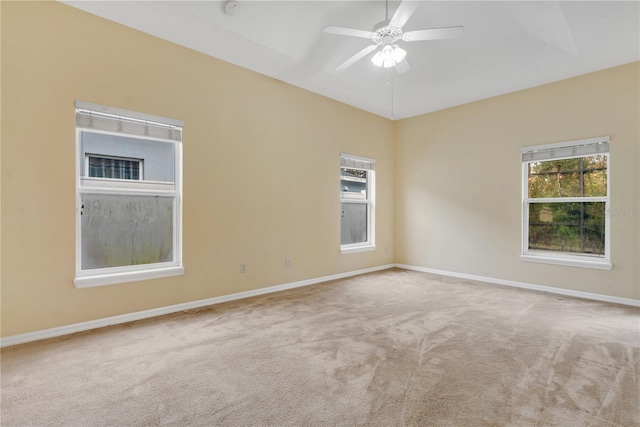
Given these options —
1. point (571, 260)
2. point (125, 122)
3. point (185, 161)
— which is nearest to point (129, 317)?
point (185, 161)

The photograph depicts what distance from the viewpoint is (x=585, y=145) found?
4.01 m

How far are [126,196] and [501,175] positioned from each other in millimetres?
5039

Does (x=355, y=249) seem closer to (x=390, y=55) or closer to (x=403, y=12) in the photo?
(x=390, y=55)

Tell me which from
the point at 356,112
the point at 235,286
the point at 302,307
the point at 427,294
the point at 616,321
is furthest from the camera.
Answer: the point at 356,112

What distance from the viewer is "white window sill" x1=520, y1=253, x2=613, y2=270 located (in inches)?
152

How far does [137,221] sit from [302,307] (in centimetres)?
200

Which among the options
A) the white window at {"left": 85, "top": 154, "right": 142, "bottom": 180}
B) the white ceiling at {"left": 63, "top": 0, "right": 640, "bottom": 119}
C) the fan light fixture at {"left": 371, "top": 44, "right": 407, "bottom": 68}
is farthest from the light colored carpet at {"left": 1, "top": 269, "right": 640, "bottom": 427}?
the white ceiling at {"left": 63, "top": 0, "right": 640, "bottom": 119}

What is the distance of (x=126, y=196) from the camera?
314 cm

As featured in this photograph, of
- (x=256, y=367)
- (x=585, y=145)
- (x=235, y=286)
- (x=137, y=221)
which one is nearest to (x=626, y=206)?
(x=585, y=145)

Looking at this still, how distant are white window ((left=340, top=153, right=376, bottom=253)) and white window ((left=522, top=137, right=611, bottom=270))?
237 cm

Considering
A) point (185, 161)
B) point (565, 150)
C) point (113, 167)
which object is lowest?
point (113, 167)

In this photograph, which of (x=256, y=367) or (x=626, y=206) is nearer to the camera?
(x=256, y=367)

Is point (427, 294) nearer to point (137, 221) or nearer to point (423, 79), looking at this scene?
point (423, 79)

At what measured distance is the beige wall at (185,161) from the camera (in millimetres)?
2547
